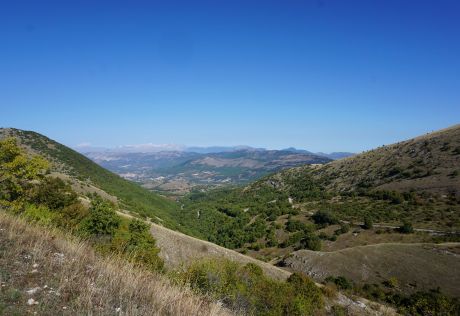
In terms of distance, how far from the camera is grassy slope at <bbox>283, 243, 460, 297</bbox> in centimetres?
4216

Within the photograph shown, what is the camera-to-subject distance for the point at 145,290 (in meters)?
6.85

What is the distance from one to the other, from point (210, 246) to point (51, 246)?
39474mm

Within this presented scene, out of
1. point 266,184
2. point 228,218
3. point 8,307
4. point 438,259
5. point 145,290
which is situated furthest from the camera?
point 266,184

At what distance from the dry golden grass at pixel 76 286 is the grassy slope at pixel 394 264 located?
43047 millimetres

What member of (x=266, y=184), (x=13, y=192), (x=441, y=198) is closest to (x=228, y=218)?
(x=266, y=184)

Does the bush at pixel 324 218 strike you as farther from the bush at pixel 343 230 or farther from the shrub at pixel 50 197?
the shrub at pixel 50 197

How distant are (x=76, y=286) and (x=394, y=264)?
162 ft

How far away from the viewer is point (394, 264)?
154ft

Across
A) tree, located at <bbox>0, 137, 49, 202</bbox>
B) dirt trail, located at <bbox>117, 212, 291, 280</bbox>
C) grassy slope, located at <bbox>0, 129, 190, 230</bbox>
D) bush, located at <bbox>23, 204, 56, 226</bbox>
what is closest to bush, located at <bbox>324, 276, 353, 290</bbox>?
dirt trail, located at <bbox>117, 212, 291, 280</bbox>

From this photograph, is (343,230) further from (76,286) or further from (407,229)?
(76,286)

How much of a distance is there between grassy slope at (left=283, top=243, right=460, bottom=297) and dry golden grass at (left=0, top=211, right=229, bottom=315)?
4305 centimetres

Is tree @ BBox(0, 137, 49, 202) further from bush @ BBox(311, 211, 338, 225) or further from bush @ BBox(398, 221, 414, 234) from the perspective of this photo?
bush @ BBox(311, 211, 338, 225)

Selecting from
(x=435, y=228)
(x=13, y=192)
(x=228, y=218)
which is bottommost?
(x=228, y=218)

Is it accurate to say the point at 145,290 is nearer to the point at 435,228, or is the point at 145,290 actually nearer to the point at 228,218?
the point at 435,228
